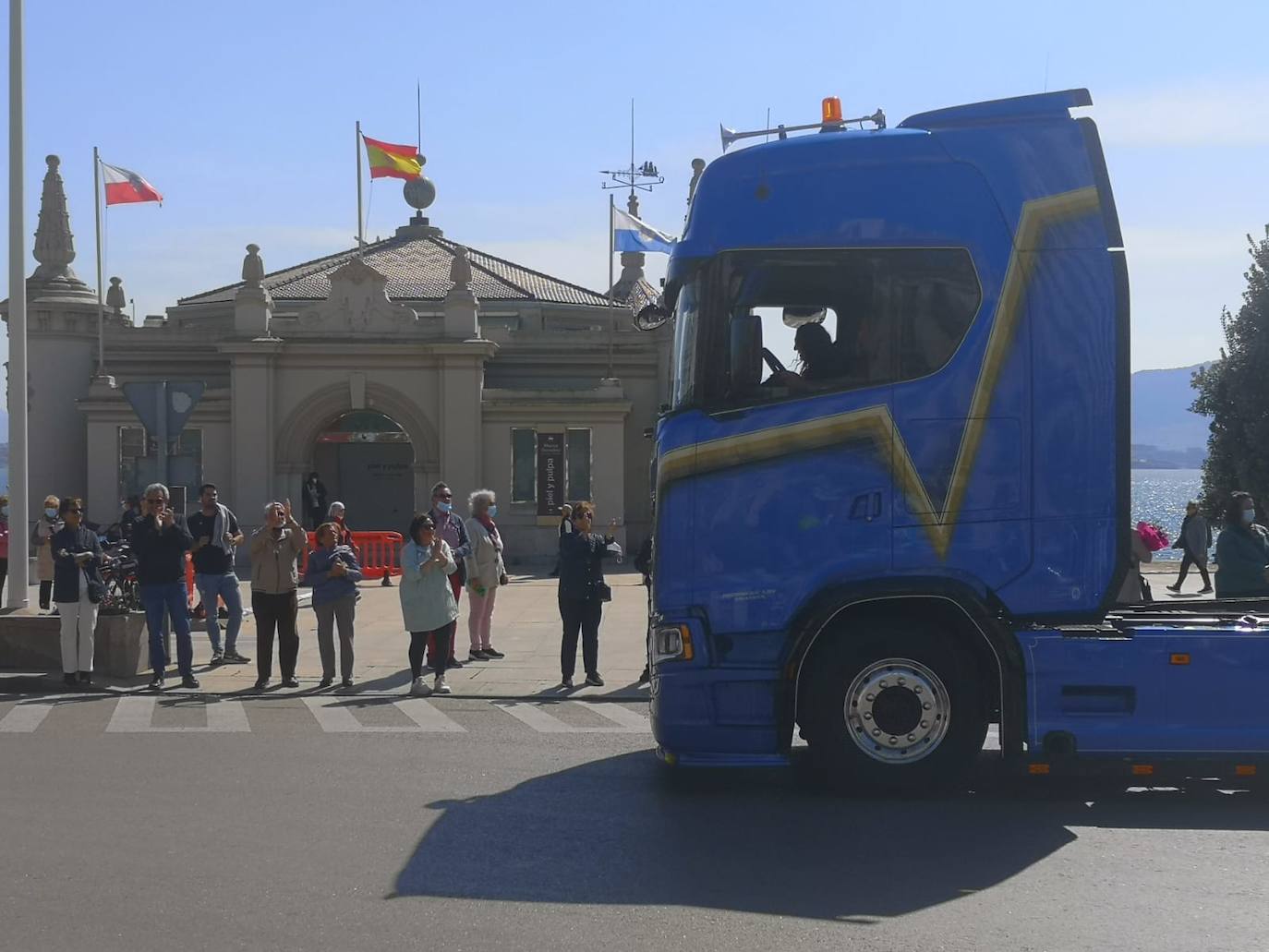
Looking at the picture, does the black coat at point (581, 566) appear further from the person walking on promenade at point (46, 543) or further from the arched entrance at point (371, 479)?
the arched entrance at point (371, 479)

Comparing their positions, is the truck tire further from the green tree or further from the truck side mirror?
the green tree

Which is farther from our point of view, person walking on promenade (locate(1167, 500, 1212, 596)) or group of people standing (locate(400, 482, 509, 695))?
person walking on promenade (locate(1167, 500, 1212, 596))

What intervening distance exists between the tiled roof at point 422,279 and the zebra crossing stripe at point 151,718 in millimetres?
26068

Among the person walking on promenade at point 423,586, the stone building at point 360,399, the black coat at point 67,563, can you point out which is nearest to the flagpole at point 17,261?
the black coat at point 67,563

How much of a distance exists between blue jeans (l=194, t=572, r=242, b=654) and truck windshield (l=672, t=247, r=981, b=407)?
8448 millimetres

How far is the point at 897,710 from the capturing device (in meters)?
8.84

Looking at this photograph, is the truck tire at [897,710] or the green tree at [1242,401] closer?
the truck tire at [897,710]

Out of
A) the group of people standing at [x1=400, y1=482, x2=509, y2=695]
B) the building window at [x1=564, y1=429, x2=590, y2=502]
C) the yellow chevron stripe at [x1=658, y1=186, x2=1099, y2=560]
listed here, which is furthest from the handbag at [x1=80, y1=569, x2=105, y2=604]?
the building window at [x1=564, y1=429, x2=590, y2=502]

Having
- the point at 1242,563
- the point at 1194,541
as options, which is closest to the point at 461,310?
the point at 1194,541

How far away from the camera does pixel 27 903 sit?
21.6 feet

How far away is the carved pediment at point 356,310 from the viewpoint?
34.1 m

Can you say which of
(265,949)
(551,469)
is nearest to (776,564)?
(265,949)

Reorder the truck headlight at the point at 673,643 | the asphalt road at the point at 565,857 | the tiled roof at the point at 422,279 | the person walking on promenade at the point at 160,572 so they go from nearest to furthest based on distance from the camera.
A: the asphalt road at the point at 565,857
the truck headlight at the point at 673,643
the person walking on promenade at the point at 160,572
the tiled roof at the point at 422,279

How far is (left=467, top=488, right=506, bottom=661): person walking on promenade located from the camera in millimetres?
15633
